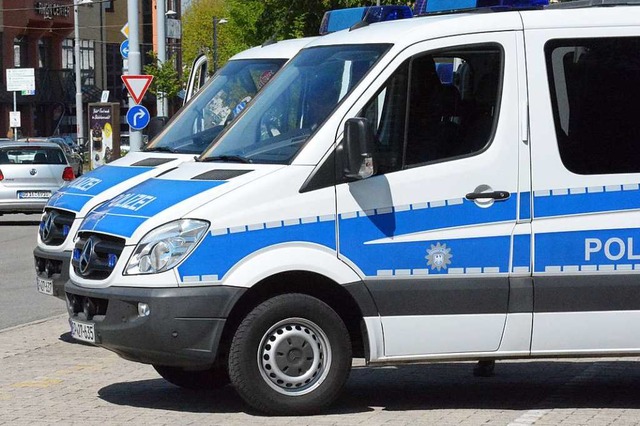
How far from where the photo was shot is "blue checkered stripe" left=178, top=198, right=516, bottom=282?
26.3 ft

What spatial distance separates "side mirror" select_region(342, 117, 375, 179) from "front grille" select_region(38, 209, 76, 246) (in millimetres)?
4435

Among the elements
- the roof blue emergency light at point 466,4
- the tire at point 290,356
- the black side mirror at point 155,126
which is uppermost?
the roof blue emergency light at point 466,4

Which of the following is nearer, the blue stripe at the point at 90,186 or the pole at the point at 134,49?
the blue stripe at the point at 90,186

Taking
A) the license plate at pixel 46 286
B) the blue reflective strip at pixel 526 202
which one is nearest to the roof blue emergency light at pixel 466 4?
the blue reflective strip at pixel 526 202

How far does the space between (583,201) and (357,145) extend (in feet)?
4.28

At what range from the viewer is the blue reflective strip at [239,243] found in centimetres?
795

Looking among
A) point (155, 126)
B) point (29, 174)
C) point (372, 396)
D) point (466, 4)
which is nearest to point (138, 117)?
point (29, 174)

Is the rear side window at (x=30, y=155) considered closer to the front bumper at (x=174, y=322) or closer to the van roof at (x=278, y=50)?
the van roof at (x=278, y=50)

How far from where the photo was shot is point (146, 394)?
924 centimetres

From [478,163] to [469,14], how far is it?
0.88 metres

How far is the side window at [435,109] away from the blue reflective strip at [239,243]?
0.56 metres

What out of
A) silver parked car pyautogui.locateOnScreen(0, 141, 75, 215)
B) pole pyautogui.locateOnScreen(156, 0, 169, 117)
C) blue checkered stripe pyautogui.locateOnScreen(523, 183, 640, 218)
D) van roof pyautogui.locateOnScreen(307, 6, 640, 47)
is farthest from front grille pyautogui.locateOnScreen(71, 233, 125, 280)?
pole pyautogui.locateOnScreen(156, 0, 169, 117)

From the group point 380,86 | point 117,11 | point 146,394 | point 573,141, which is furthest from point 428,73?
point 117,11

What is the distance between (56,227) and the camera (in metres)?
12.2
